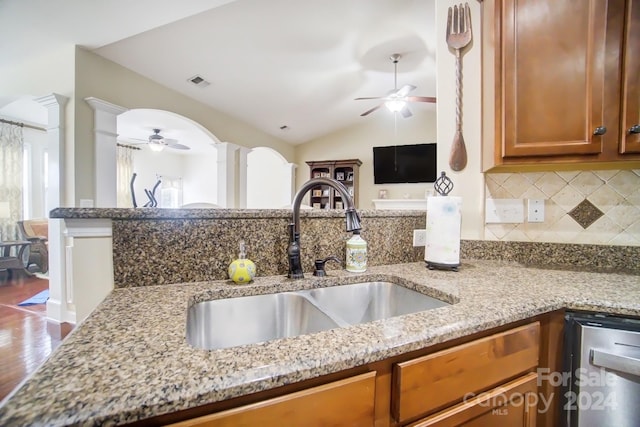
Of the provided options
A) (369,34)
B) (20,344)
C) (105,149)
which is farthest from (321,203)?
(20,344)

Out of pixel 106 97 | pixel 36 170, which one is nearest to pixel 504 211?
pixel 106 97

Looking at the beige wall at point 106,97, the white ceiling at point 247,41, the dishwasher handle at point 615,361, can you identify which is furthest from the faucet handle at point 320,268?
the beige wall at point 106,97

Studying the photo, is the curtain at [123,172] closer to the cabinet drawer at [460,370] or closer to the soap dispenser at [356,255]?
the soap dispenser at [356,255]

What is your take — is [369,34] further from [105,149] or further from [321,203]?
[321,203]

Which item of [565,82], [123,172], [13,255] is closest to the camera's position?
[565,82]

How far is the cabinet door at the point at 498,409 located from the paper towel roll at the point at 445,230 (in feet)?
1.50

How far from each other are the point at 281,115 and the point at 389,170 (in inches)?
96.5

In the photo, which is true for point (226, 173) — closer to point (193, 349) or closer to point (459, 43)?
point (459, 43)

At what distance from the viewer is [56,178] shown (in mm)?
2549

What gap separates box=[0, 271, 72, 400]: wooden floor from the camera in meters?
2.03

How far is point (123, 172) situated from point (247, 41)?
18.3ft

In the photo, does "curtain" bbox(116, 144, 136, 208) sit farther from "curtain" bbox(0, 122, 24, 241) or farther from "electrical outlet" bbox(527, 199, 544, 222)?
"electrical outlet" bbox(527, 199, 544, 222)

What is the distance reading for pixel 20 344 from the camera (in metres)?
2.39

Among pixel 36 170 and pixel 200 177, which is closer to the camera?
pixel 36 170
